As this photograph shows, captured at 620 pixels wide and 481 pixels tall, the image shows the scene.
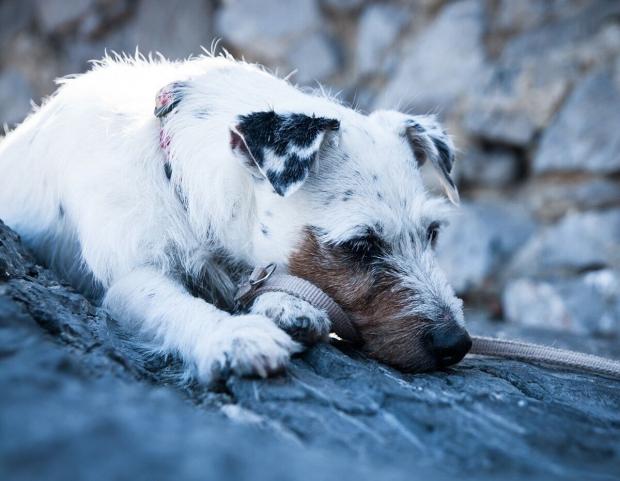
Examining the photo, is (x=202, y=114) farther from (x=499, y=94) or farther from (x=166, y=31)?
(x=166, y=31)

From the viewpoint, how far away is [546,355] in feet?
8.95

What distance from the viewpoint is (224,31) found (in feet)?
22.0

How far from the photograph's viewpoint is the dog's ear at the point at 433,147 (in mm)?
3221

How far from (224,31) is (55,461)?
6175 mm

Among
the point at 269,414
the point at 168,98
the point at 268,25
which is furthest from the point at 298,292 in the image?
the point at 268,25

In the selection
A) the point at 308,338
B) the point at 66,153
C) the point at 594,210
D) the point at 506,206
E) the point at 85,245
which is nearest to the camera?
the point at 308,338

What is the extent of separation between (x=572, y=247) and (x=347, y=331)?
3.41 m

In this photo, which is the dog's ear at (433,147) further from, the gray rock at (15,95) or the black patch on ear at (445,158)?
the gray rock at (15,95)

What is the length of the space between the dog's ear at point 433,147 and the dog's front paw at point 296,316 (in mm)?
1162

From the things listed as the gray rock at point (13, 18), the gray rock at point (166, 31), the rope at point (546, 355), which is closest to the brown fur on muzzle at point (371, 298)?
the rope at point (546, 355)

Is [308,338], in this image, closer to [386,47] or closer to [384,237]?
[384,237]

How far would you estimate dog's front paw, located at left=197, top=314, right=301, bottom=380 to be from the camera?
1.98m

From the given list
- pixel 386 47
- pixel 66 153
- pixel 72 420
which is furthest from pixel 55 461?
pixel 386 47

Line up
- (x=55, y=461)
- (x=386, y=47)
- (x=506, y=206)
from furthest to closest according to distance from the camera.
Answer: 1. (x=386, y=47)
2. (x=506, y=206)
3. (x=55, y=461)
